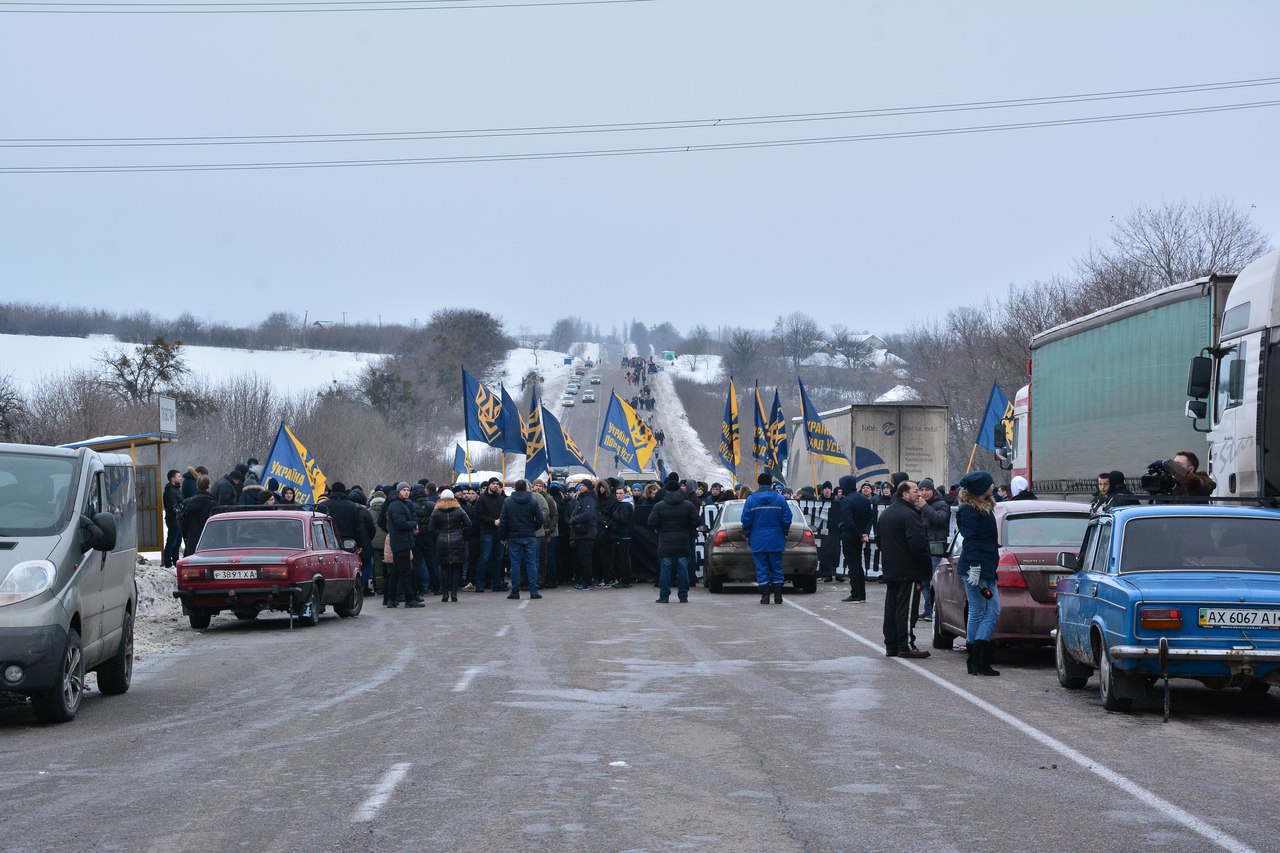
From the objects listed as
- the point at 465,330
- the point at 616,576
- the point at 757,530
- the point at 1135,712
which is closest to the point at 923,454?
the point at 616,576

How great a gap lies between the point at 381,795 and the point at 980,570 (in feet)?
23.8

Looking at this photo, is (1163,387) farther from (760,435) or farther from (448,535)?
(760,435)

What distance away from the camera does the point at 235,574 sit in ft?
61.1

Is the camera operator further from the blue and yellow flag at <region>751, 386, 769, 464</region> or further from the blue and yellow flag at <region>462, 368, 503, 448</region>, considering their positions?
the blue and yellow flag at <region>751, 386, 769, 464</region>

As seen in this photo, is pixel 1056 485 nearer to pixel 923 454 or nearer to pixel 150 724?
pixel 923 454

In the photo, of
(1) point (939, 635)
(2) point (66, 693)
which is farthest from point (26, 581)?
(1) point (939, 635)

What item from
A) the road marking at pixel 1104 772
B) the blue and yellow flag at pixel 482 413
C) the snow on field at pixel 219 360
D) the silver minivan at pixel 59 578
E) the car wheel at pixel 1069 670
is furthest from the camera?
the snow on field at pixel 219 360

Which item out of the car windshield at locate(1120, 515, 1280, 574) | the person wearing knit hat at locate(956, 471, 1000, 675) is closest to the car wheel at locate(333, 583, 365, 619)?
the person wearing knit hat at locate(956, 471, 1000, 675)

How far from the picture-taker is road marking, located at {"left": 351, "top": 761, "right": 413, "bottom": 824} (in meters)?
7.16

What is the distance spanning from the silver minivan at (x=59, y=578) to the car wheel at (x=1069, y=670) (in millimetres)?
7700

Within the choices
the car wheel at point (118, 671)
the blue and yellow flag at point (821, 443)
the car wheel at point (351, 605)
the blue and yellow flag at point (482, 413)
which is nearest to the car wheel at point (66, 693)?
the car wheel at point (118, 671)

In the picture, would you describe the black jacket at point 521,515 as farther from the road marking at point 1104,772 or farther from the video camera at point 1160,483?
the road marking at point 1104,772

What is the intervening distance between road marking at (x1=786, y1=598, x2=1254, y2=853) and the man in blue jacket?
307 inches

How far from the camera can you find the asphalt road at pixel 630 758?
22.4 feet
